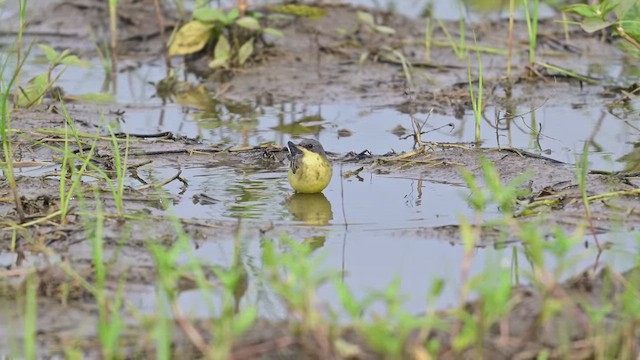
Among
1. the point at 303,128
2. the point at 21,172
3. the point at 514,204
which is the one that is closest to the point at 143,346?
the point at 514,204

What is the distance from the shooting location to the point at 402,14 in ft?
39.9

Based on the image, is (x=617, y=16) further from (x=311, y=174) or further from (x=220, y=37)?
(x=220, y=37)

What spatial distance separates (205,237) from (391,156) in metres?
2.15

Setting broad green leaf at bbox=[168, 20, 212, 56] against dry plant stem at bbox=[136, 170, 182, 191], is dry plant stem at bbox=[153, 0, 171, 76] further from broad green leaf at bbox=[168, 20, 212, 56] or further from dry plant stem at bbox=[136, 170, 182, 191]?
dry plant stem at bbox=[136, 170, 182, 191]

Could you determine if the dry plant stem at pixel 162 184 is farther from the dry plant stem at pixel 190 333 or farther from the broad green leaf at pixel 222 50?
the broad green leaf at pixel 222 50

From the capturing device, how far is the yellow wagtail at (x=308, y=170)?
6.97 meters

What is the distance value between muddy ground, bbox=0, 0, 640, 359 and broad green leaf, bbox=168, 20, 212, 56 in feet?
0.85

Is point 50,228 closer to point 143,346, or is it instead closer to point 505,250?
point 143,346

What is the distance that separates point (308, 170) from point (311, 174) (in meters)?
0.04

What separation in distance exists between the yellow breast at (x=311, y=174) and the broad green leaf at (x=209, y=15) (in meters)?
3.37

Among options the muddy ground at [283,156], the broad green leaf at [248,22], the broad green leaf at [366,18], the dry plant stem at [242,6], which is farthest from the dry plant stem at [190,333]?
the broad green leaf at [366,18]

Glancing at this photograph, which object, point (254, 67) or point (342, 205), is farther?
point (254, 67)

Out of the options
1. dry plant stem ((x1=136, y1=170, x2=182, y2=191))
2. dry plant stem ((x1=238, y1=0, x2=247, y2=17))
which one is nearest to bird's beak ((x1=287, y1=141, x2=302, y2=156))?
dry plant stem ((x1=136, y1=170, x2=182, y2=191))

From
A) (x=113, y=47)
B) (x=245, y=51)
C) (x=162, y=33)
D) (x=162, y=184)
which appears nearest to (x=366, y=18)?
(x=245, y=51)
